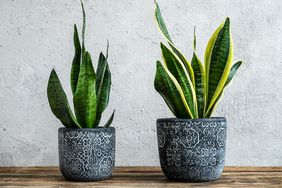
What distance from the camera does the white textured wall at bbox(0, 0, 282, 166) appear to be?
3.74ft

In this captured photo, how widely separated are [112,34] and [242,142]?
436 millimetres

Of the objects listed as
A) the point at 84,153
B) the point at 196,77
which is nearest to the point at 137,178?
the point at 84,153

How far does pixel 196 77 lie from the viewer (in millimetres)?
831

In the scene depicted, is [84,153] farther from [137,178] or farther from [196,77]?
[196,77]

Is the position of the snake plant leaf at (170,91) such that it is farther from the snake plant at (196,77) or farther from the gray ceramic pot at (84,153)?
the gray ceramic pot at (84,153)

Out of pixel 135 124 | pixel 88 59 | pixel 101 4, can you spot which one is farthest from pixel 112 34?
pixel 88 59

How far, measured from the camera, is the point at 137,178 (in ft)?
2.81

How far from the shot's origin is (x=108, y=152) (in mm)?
833

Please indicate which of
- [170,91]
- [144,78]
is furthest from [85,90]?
[144,78]

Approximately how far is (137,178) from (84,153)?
12 cm

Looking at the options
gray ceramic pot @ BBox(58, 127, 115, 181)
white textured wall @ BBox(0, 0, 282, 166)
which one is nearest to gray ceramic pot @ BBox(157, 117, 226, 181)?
gray ceramic pot @ BBox(58, 127, 115, 181)

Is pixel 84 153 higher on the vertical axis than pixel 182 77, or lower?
lower

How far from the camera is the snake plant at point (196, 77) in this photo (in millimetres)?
807

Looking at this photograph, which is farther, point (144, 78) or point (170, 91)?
point (144, 78)
